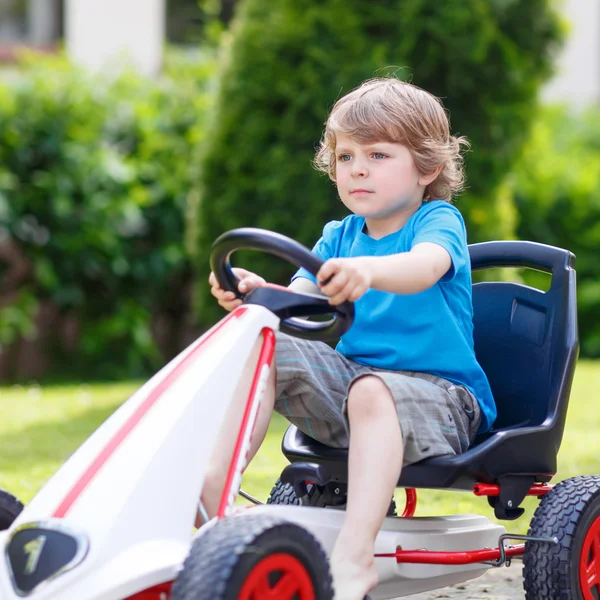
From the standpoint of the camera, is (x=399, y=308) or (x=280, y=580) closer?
(x=280, y=580)

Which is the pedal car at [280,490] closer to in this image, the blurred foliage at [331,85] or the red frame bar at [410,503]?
the red frame bar at [410,503]

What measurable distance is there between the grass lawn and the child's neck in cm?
120

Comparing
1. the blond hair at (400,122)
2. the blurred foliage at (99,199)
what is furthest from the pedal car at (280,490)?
the blurred foliage at (99,199)

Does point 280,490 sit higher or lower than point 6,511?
lower

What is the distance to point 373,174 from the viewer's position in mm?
2457

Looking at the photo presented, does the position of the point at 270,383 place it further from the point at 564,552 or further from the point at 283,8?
the point at 283,8

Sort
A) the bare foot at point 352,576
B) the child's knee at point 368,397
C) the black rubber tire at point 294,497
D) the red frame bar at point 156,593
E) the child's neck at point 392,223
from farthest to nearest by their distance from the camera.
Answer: the black rubber tire at point 294,497
the child's neck at point 392,223
the child's knee at point 368,397
the bare foot at point 352,576
the red frame bar at point 156,593

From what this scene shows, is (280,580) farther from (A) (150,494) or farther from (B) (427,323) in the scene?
(B) (427,323)

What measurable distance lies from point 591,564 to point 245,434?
0.86m

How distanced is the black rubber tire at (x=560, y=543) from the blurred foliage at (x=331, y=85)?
3782mm

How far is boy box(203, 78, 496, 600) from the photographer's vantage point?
2.28m

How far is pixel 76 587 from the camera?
6.13 feet

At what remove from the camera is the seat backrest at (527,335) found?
2535mm

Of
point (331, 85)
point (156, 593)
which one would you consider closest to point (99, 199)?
point (331, 85)
